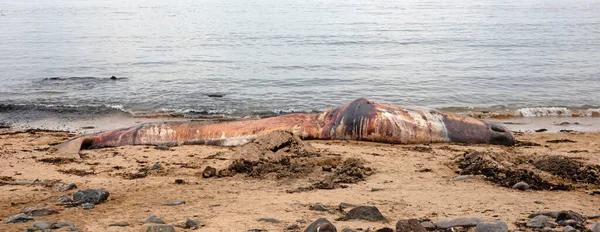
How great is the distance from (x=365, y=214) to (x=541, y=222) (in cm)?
139

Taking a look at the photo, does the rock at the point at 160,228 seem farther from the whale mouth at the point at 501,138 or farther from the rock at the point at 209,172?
the whale mouth at the point at 501,138

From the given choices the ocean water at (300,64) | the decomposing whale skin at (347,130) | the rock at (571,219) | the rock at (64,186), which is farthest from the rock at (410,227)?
the ocean water at (300,64)

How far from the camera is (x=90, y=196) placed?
603 cm

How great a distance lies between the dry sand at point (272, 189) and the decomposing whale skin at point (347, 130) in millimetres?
257

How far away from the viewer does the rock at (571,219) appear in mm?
4879

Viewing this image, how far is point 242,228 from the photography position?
16.4 ft

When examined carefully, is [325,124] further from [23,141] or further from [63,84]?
[63,84]

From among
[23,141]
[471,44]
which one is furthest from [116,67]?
[471,44]

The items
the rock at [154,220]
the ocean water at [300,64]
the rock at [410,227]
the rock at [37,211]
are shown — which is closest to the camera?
the rock at [410,227]

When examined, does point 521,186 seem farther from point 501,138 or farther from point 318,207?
point 501,138

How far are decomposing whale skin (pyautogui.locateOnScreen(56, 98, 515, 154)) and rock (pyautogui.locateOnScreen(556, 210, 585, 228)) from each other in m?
4.31

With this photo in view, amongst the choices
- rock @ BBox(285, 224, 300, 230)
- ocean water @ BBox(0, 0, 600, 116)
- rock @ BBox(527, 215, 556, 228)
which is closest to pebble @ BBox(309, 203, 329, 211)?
rock @ BBox(285, 224, 300, 230)

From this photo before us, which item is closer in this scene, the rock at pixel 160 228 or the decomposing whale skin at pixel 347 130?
the rock at pixel 160 228

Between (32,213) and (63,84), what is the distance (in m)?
11.9
